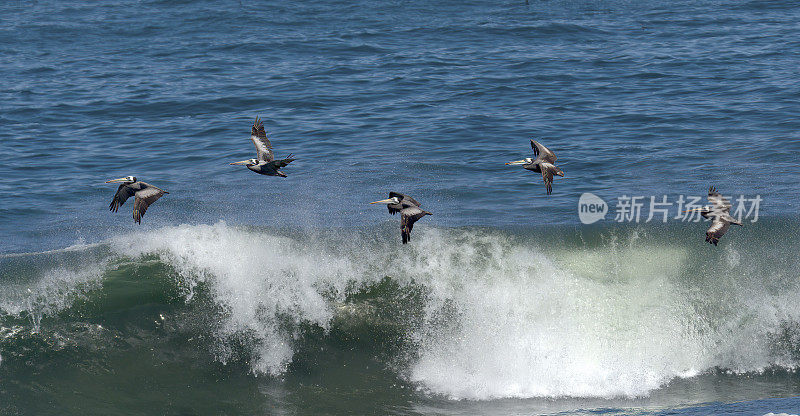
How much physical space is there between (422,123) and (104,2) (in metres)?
22.8

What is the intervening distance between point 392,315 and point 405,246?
1.66 metres

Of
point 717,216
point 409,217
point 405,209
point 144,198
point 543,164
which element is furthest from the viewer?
point 543,164

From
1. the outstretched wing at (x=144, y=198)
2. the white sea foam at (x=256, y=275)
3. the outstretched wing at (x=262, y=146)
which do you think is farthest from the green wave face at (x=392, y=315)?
the outstretched wing at (x=144, y=198)

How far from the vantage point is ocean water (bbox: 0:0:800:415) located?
40.8ft

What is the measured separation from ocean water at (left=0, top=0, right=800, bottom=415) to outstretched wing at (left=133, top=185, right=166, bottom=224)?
7.32ft

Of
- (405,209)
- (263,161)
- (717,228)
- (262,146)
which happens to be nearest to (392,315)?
(405,209)

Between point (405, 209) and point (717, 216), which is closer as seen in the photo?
point (405, 209)

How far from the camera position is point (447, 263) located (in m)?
14.2

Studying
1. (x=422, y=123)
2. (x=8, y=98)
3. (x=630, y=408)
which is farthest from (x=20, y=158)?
(x=630, y=408)

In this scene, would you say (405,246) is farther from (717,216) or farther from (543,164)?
(717,216)

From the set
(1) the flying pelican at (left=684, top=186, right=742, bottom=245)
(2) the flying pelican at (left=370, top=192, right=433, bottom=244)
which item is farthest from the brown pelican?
(1) the flying pelican at (left=684, top=186, right=742, bottom=245)

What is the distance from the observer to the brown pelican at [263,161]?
12141mm

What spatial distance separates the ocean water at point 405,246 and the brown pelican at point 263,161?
211 cm

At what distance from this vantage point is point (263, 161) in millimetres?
12391
